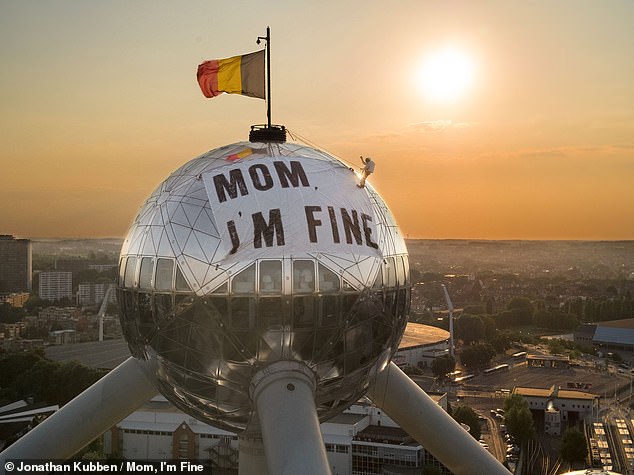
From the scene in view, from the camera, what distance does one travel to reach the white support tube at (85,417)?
11.5 metres

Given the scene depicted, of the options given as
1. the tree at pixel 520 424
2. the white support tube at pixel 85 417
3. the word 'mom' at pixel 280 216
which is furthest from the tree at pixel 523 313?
the word 'mom' at pixel 280 216

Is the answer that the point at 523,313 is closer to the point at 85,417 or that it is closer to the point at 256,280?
the point at 85,417

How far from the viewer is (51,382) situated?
42500 millimetres

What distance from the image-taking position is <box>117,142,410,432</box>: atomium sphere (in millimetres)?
8656

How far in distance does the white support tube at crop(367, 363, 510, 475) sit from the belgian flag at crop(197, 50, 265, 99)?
13.8 ft

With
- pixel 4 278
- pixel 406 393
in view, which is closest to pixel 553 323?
pixel 4 278

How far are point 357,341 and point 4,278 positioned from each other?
10850cm

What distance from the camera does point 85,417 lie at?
11609 mm

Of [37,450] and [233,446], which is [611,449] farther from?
[37,450]

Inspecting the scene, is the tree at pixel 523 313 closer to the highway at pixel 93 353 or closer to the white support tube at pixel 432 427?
the highway at pixel 93 353

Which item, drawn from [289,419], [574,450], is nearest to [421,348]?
[574,450]

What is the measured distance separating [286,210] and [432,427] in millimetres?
4593

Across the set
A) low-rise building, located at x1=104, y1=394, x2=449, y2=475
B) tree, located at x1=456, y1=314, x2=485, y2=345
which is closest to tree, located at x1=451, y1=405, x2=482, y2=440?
low-rise building, located at x1=104, y1=394, x2=449, y2=475

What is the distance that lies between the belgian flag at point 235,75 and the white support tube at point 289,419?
411 cm
